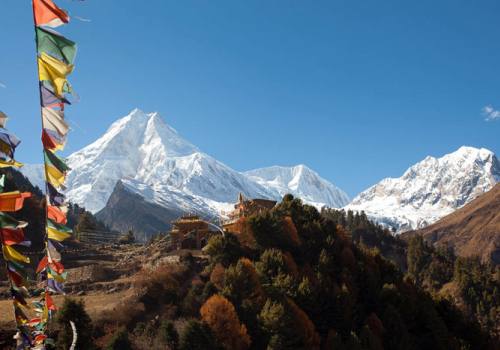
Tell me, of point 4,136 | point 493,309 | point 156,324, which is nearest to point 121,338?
point 156,324

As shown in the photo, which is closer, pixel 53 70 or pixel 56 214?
pixel 53 70

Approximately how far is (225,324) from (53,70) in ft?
157

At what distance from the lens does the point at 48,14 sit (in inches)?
352

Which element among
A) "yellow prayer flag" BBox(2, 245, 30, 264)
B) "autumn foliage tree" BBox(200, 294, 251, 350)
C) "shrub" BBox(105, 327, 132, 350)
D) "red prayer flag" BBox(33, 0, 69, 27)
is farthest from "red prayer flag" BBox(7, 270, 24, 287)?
"autumn foliage tree" BBox(200, 294, 251, 350)

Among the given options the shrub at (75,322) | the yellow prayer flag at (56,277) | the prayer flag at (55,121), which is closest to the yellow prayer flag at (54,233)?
the yellow prayer flag at (56,277)

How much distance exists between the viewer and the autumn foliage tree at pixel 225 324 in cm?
5303

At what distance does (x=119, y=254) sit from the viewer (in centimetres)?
8456

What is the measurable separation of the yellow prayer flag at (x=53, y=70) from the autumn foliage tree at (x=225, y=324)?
47.1 metres

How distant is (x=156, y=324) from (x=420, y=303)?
40.2m

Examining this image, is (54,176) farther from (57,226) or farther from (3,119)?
(3,119)

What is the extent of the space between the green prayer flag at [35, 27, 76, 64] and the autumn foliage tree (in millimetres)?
47440

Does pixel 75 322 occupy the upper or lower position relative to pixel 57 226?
lower

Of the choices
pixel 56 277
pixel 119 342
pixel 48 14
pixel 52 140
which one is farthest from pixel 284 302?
pixel 48 14

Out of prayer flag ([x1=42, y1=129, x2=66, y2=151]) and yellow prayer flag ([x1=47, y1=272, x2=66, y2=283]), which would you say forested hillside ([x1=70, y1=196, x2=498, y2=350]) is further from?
prayer flag ([x1=42, y1=129, x2=66, y2=151])
